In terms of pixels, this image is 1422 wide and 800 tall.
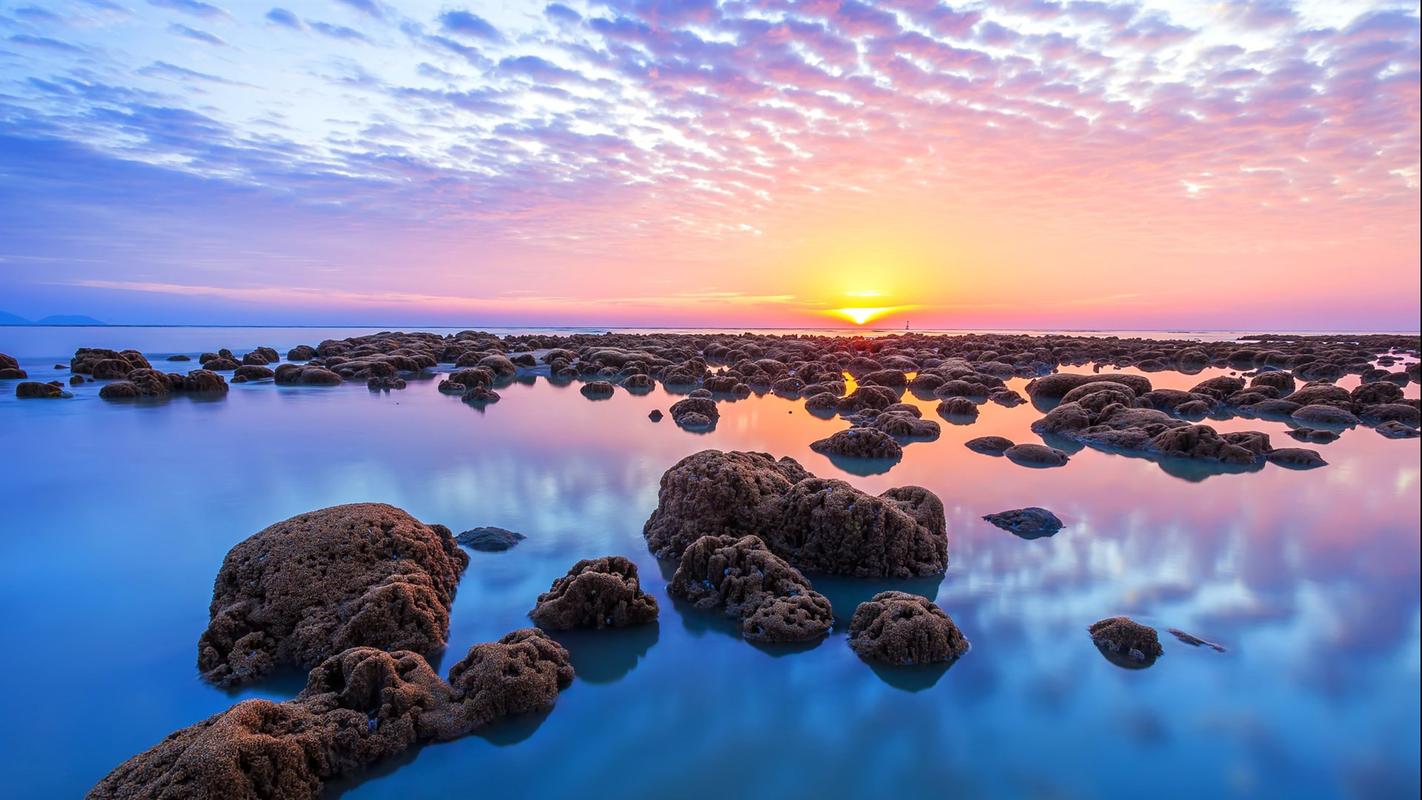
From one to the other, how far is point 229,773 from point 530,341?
60066mm

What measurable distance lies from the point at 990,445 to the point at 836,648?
33.5ft

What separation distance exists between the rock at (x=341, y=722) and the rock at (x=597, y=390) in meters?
19.7

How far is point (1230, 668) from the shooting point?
544 cm

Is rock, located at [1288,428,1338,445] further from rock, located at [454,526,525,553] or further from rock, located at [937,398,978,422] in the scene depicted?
rock, located at [454,526,525,553]

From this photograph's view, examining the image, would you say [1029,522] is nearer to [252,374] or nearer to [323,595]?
[323,595]

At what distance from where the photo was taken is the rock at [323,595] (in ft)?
17.5

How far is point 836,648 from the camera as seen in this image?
5.71 metres

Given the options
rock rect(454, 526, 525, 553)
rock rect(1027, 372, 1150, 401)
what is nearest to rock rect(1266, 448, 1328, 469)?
rock rect(1027, 372, 1150, 401)

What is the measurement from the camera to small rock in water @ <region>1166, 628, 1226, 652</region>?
575 cm

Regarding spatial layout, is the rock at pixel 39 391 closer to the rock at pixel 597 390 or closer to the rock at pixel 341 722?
the rock at pixel 597 390

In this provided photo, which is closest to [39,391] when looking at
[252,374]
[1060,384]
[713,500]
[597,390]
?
[252,374]

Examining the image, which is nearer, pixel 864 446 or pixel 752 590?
pixel 752 590

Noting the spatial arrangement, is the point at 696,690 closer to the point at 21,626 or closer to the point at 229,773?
the point at 229,773

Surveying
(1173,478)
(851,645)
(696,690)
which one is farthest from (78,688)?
(1173,478)
